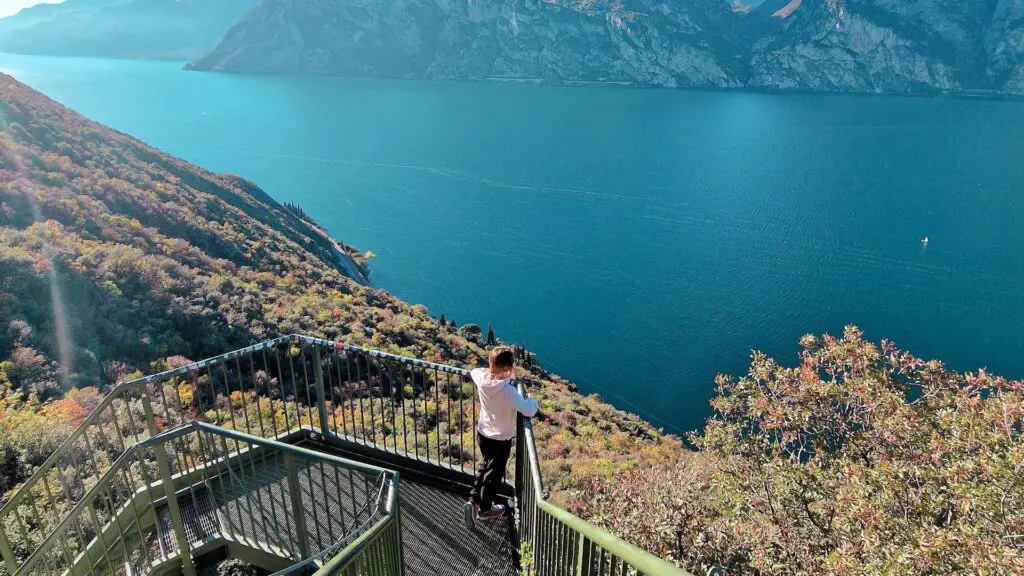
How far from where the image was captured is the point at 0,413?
7133mm

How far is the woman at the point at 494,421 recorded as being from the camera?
4730mm

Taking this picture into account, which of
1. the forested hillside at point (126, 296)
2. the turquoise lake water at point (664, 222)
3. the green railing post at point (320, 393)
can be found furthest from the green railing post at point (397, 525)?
the turquoise lake water at point (664, 222)

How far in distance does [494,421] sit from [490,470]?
21.8 inches

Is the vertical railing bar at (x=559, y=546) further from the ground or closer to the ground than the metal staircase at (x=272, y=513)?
further from the ground

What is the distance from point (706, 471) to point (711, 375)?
31266 millimetres

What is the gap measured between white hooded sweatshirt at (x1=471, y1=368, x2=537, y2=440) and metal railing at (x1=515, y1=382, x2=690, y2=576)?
5.0 inches

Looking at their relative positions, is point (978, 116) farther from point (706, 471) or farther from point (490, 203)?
point (706, 471)

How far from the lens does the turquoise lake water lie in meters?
41.1

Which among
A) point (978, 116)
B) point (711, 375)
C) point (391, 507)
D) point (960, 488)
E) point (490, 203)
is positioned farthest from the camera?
point (978, 116)

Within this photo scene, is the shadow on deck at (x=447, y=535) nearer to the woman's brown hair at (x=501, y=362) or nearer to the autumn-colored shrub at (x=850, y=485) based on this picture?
the autumn-colored shrub at (x=850, y=485)

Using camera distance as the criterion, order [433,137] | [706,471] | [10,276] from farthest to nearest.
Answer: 1. [433,137]
2. [10,276]
3. [706,471]

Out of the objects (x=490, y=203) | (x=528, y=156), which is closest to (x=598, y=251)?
(x=490, y=203)

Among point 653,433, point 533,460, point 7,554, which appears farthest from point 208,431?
point 653,433

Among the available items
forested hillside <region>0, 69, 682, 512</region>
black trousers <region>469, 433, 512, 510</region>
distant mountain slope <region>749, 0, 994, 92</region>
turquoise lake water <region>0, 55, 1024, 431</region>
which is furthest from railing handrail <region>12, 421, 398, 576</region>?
distant mountain slope <region>749, 0, 994, 92</region>
